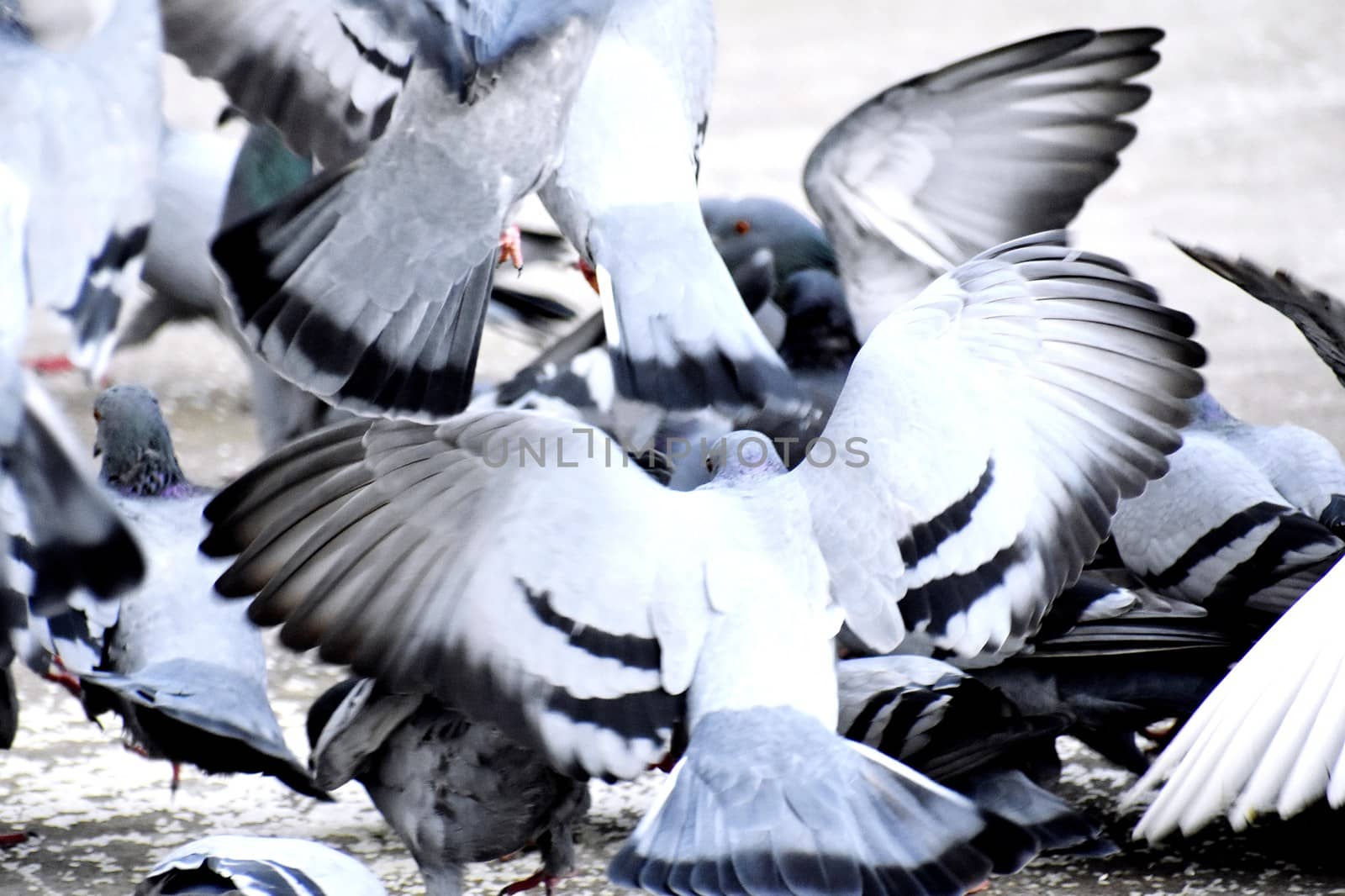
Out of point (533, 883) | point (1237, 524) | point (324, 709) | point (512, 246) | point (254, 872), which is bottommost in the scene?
point (533, 883)

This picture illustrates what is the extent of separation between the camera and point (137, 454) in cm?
354

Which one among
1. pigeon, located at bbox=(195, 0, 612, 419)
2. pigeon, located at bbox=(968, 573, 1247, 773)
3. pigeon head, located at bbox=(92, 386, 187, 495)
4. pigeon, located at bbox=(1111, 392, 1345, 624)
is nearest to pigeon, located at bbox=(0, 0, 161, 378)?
pigeon, located at bbox=(195, 0, 612, 419)

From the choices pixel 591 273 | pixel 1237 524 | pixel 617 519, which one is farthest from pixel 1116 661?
pixel 591 273

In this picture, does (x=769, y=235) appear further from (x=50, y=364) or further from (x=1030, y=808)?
(x=50, y=364)

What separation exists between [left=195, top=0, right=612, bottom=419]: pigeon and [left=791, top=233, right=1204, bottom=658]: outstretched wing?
0.64 m

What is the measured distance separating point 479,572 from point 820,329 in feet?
5.82

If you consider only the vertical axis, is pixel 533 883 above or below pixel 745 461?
below

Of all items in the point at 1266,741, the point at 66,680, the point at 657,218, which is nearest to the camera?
the point at 1266,741

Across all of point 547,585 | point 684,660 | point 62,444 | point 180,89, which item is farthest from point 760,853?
point 180,89

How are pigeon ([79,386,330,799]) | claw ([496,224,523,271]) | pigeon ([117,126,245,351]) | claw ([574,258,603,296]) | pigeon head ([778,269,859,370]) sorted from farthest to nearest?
pigeon ([117,126,245,351]), pigeon head ([778,269,859,370]), claw ([496,224,523,271]), claw ([574,258,603,296]), pigeon ([79,386,330,799])

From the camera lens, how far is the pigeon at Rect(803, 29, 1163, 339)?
3912 mm

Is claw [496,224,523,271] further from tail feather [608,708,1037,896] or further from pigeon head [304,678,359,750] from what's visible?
tail feather [608,708,1037,896]

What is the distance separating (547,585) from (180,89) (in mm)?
8165

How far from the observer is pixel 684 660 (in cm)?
270
